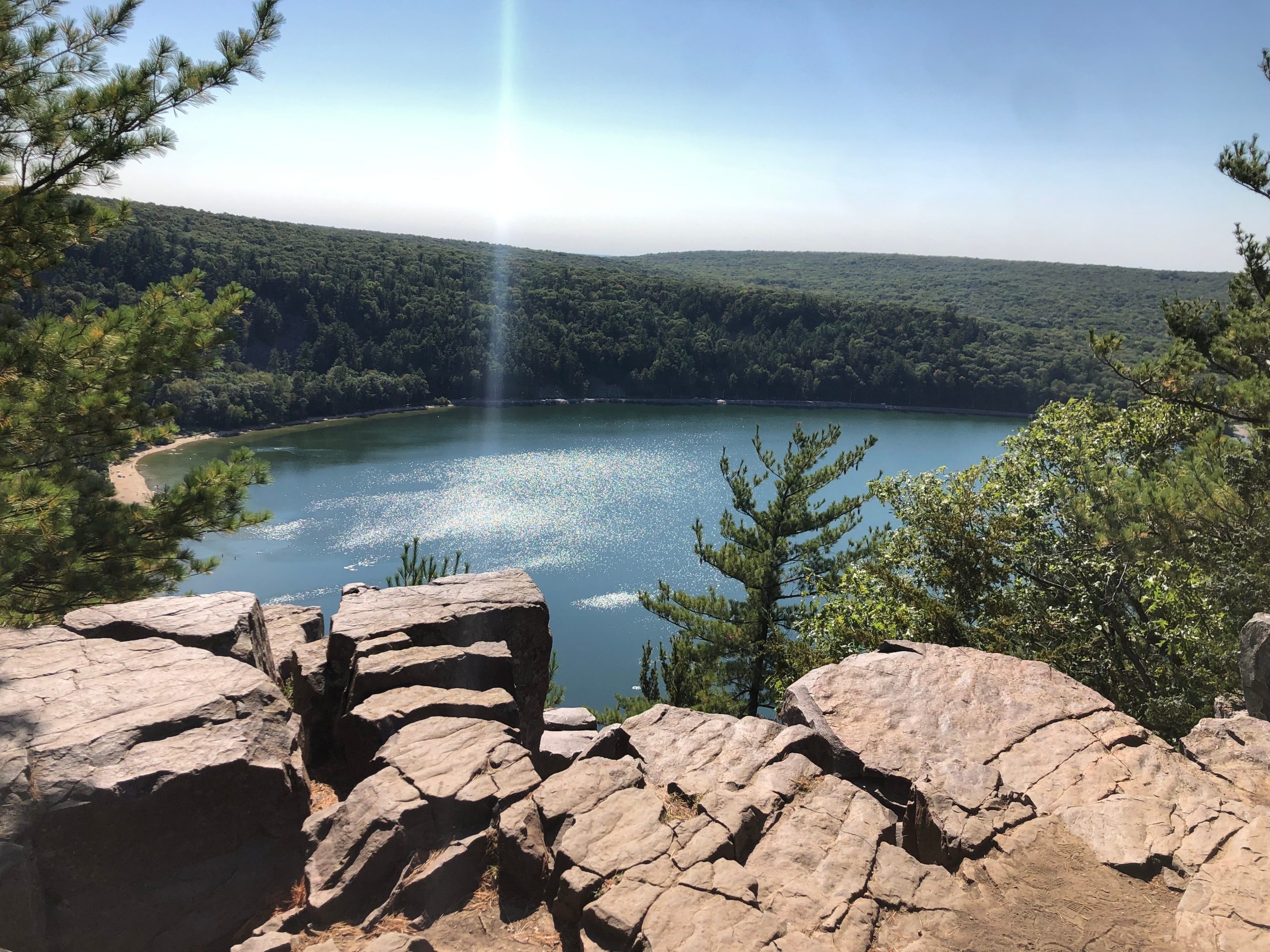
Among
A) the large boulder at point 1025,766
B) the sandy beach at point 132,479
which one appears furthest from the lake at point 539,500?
the large boulder at point 1025,766

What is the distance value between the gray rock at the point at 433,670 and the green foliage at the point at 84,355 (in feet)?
14.6

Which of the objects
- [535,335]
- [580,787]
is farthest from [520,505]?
[535,335]

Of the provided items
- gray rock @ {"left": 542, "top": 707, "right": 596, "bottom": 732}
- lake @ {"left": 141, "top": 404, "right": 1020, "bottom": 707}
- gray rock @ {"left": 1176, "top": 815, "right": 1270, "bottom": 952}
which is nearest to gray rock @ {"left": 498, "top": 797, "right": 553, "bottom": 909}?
gray rock @ {"left": 1176, "top": 815, "right": 1270, "bottom": 952}

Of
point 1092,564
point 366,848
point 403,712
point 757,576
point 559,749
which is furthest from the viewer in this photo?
point 757,576

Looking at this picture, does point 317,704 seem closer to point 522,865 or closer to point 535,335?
point 522,865

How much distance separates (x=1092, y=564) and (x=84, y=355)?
1475 cm

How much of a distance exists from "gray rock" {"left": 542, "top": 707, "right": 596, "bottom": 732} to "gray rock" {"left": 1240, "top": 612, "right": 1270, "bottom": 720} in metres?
8.02

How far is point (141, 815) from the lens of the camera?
16.4 ft

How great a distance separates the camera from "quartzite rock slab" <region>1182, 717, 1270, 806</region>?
242 inches

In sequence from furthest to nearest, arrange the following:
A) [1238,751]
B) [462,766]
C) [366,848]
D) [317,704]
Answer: [317,704] < [1238,751] < [462,766] < [366,848]

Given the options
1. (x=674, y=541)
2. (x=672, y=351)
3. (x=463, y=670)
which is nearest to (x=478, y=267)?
(x=672, y=351)

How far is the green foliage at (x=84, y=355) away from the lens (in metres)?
8.65

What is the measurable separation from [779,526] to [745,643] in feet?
10.9

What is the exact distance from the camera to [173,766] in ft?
16.9
